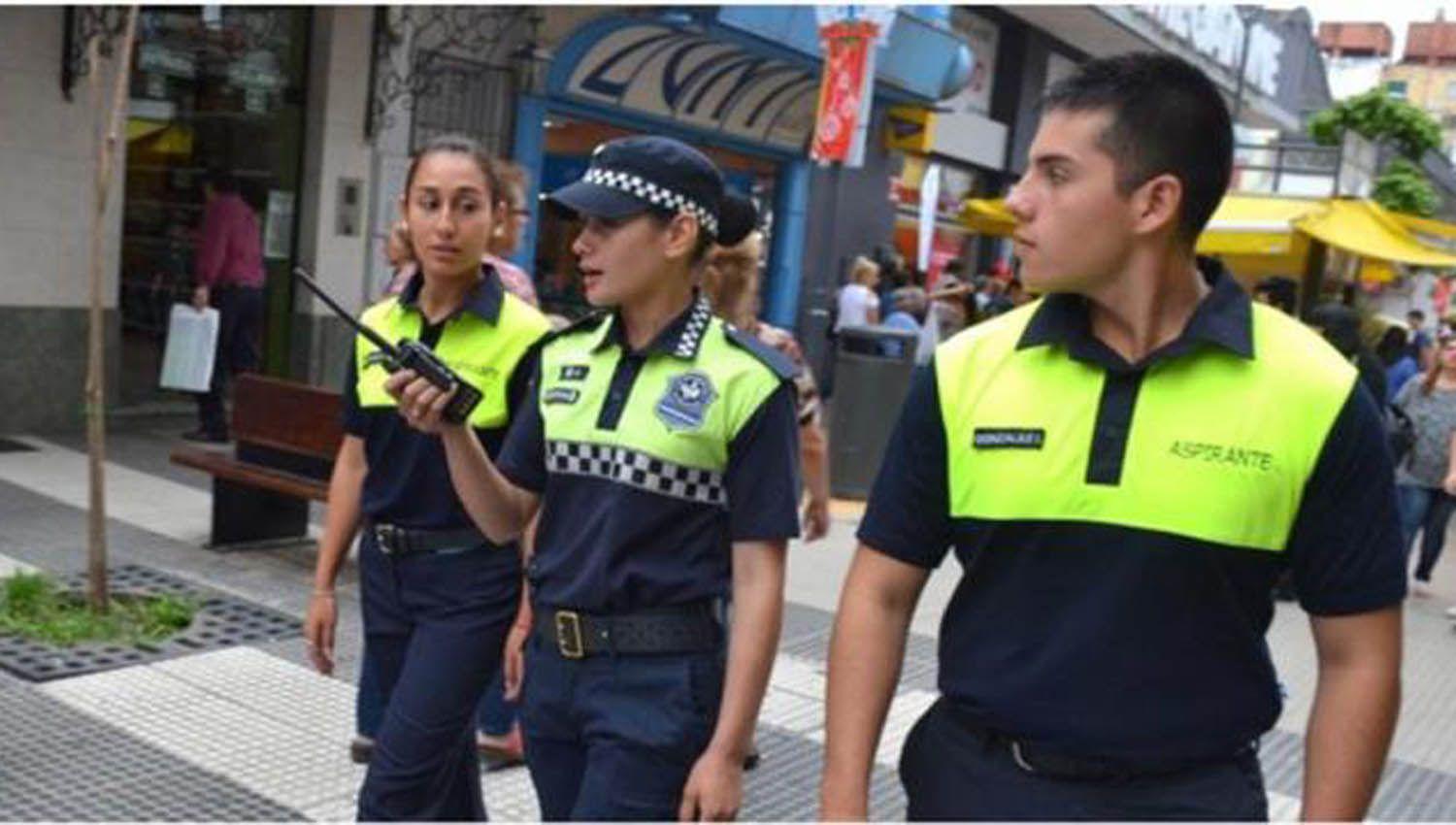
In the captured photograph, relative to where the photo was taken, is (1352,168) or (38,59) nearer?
(38,59)

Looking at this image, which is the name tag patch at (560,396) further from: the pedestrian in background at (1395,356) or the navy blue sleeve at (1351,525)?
the pedestrian in background at (1395,356)

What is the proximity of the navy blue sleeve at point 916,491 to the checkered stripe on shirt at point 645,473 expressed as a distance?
534 millimetres

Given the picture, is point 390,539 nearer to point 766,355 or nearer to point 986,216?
point 766,355

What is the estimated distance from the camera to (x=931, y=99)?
1526 cm

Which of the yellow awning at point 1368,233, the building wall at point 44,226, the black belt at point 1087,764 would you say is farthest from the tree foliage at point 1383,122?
the black belt at point 1087,764

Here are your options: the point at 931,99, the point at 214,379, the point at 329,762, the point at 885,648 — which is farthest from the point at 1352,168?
the point at 885,648

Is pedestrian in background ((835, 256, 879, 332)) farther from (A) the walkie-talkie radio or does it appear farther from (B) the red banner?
(A) the walkie-talkie radio

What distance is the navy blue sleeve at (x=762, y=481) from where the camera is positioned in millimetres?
2463

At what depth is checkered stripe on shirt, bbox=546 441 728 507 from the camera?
2469 millimetres

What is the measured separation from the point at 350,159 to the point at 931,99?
674cm

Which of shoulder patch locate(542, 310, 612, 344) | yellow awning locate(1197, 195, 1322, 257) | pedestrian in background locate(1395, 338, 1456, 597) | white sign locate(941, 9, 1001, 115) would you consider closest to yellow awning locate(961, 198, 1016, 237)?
yellow awning locate(1197, 195, 1322, 257)

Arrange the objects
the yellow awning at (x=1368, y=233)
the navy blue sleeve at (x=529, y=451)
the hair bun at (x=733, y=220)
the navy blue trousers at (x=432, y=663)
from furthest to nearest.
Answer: the yellow awning at (x=1368, y=233)
the navy blue trousers at (x=432, y=663)
the hair bun at (x=733, y=220)
the navy blue sleeve at (x=529, y=451)

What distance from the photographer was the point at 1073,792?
1.86 m

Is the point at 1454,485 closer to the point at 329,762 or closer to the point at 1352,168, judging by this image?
the point at 329,762
